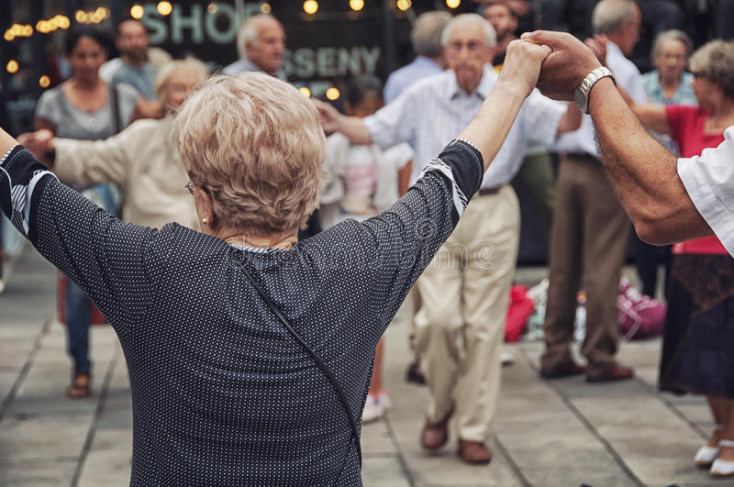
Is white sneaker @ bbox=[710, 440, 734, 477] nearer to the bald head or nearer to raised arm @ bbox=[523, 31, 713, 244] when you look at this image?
raised arm @ bbox=[523, 31, 713, 244]

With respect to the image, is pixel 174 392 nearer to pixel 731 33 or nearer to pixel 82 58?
pixel 82 58

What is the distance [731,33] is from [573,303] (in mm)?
3016

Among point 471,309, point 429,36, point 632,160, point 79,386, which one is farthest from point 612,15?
point 632,160

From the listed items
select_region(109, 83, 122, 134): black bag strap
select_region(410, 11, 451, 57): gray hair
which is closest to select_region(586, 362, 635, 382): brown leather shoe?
select_region(410, 11, 451, 57): gray hair

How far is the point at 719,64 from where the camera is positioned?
4.92 metres

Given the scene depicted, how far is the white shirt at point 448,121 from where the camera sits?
519 cm

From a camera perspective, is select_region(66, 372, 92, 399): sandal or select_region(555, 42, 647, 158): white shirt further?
select_region(555, 42, 647, 158): white shirt

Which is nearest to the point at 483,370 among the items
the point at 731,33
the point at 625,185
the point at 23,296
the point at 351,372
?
the point at 625,185

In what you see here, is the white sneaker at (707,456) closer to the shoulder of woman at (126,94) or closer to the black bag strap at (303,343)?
the black bag strap at (303,343)

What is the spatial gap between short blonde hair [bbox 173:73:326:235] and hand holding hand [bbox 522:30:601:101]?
64 centimetres

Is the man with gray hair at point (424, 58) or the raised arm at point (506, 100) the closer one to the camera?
the raised arm at point (506, 100)

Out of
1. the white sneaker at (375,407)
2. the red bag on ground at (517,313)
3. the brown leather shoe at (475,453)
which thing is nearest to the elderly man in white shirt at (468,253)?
the brown leather shoe at (475,453)

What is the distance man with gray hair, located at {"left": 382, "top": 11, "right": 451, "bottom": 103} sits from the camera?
290 inches

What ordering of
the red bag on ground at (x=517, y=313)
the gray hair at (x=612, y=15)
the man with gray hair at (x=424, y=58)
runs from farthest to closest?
the red bag on ground at (x=517, y=313)
the man with gray hair at (x=424, y=58)
the gray hair at (x=612, y=15)
